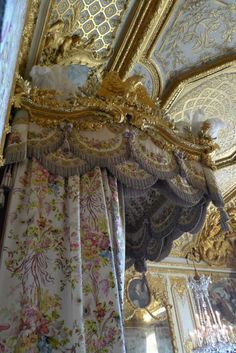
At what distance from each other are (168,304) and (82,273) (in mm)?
4419

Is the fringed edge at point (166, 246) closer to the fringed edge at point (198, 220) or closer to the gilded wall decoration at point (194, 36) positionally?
the fringed edge at point (198, 220)

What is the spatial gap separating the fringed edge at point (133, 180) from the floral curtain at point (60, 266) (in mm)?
114

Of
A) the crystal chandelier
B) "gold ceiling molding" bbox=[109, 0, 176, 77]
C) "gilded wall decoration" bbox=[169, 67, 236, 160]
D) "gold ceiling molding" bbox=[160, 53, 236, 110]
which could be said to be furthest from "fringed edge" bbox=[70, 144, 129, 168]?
the crystal chandelier

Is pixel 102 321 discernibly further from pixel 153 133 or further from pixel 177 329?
pixel 177 329

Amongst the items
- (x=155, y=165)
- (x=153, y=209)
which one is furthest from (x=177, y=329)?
(x=155, y=165)

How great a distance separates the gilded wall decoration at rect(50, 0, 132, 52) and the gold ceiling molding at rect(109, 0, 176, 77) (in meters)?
0.14

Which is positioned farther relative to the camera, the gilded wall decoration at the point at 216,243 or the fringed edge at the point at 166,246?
the gilded wall decoration at the point at 216,243

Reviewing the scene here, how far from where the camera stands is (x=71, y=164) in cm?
201

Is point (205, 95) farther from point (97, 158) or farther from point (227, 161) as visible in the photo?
point (97, 158)

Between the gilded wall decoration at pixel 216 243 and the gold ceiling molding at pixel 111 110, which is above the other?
the gilded wall decoration at pixel 216 243

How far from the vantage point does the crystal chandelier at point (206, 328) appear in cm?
493

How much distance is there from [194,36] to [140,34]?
68cm

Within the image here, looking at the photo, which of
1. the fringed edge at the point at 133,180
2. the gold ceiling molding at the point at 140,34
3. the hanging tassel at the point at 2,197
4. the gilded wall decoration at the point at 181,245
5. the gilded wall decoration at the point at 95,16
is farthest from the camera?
the gilded wall decoration at the point at 181,245

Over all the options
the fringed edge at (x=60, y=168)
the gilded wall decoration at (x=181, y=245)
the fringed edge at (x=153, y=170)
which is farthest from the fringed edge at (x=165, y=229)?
the gilded wall decoration at (x=181, y=245)
